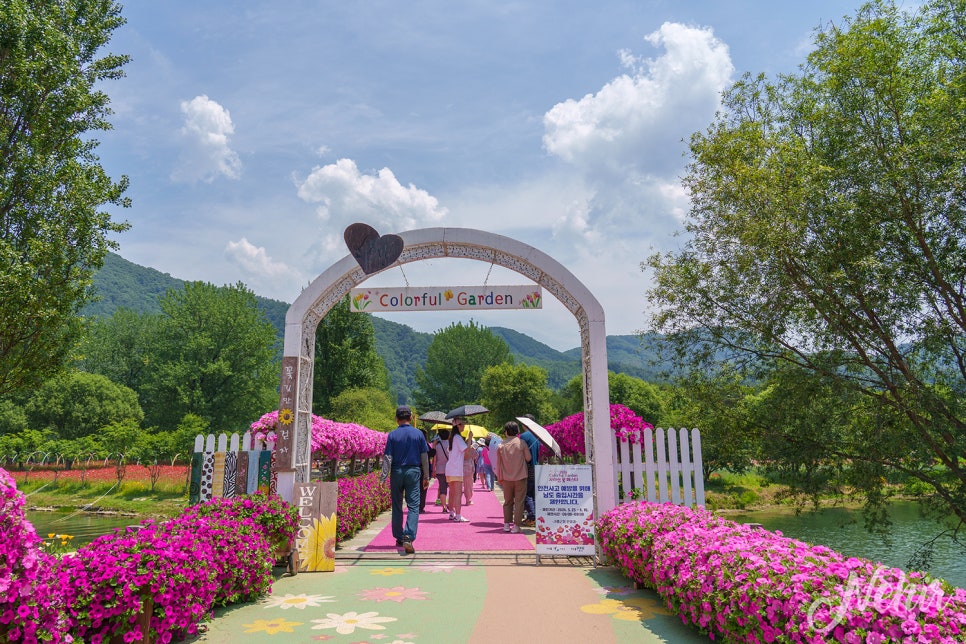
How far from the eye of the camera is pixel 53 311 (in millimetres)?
10727

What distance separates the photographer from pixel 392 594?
5348 mm

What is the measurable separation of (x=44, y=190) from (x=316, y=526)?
9.03m

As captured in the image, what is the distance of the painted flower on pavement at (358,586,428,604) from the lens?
17.0 ft

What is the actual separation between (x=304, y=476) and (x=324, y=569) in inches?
57.5

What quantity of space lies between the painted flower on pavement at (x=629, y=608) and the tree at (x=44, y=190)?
1059 centimetres

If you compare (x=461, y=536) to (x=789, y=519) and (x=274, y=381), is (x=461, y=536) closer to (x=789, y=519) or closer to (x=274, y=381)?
(x=789, y=519)

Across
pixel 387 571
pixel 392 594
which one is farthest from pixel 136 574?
pixel 387 571

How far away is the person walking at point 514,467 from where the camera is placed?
8602 millimetres

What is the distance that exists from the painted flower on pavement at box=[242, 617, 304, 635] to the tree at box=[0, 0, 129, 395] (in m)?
8.70

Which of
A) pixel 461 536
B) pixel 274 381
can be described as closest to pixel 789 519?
pixel 461 536

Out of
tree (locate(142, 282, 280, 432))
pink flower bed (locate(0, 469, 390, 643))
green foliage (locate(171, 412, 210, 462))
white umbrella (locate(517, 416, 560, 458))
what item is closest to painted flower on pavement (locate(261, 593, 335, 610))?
pink flower bed (locate(0, 469, 390, 643))

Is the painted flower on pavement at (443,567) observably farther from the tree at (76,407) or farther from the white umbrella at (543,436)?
the tree at (76,407)

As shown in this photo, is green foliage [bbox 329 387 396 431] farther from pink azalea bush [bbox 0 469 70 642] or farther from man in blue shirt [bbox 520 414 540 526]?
pink azalea bush [bbox 0 469 70 642]

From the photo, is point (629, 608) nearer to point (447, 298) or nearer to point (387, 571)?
point (387, 571)
